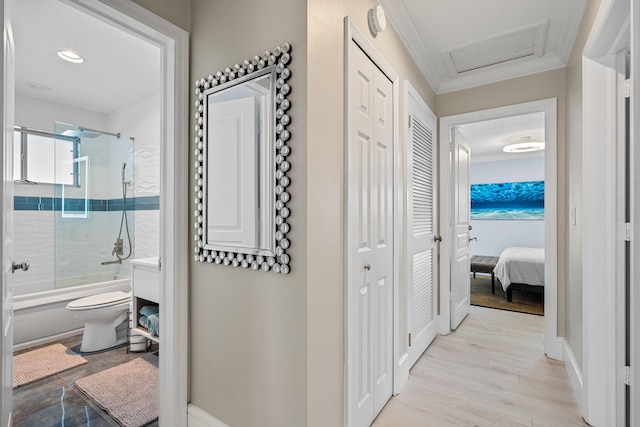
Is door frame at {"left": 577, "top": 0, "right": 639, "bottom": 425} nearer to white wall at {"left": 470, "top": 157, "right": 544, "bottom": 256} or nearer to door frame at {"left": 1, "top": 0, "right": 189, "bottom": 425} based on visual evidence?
door frame at {"left": 1, "top": 0, "right": 189, "bottom": 425}

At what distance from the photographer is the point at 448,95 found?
10.2ft

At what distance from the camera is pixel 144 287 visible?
230cm

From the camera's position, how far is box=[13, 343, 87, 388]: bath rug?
2.27 meters

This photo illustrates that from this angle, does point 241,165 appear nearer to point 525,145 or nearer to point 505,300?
point 505,300

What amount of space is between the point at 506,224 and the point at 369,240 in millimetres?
6212

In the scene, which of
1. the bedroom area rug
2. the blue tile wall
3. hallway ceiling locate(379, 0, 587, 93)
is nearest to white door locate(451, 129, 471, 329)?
hallway ceiling locate(379, 0, 587, 93)

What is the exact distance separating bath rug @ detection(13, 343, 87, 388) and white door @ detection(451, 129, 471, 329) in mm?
3457

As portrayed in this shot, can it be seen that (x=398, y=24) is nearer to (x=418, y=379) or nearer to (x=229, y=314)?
(x=229, y=314)

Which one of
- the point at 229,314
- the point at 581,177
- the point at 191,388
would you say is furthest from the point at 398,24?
the point at 191,388

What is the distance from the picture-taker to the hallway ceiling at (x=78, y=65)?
2043 millimetres

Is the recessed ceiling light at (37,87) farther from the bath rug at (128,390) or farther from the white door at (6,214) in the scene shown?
the bath rug at (128,390)

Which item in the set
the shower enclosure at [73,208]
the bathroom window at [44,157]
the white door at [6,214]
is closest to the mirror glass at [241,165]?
the white door at [6,214]

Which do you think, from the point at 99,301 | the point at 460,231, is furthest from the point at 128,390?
the point at 460,231

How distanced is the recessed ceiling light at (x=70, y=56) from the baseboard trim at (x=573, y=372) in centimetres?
438
